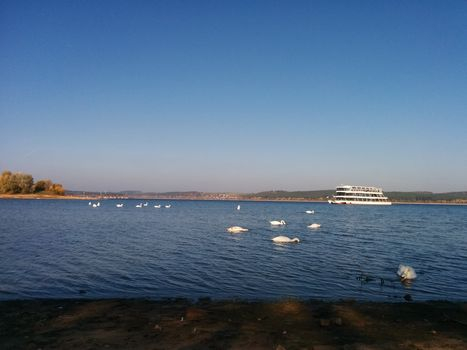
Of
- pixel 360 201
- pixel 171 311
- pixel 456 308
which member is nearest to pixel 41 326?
pixel 171 311

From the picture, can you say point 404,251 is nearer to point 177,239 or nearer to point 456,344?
point 177,239

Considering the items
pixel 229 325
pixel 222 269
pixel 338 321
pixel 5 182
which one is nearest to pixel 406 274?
pixel 222 269

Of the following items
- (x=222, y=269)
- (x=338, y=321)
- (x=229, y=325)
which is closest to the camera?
(x=229, y=325)

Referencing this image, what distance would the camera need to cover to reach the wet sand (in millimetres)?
10531

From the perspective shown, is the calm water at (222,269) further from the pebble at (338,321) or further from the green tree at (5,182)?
the green tree at (5,182)

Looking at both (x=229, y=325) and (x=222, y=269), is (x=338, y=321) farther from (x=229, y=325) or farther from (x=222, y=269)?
(x=222, y=269)

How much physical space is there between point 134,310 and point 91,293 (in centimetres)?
476

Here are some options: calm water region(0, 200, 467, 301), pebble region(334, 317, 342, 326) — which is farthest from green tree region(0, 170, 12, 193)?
pebble region(334, 317, 342, 326)

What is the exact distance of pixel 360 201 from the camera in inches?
7761

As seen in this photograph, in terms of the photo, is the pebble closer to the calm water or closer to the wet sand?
the wet sand

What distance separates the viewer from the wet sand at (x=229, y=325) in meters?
→ 10.5

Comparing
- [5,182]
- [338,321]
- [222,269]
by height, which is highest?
[5,182]

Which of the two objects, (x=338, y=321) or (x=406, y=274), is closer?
(x=338, y=321)

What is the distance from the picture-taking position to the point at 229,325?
1215cm
